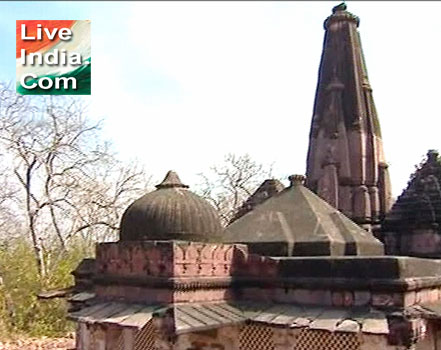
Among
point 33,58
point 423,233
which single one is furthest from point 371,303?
point 33,58

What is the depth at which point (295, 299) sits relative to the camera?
8.54 meters

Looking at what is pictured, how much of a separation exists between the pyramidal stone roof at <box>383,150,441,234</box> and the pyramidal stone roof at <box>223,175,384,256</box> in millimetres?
5954

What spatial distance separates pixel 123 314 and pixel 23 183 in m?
14.6

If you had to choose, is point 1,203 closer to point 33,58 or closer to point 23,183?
point 23,183

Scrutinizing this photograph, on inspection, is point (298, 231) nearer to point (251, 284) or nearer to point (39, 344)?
point (251, 284)

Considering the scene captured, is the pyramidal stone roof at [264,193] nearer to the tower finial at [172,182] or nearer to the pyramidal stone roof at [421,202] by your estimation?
the pyramidal stone roof at [421,202]

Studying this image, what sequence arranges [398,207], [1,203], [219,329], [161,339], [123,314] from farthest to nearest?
[1,203] → [398,207] → [219,329] → [123,314] → [161,339]

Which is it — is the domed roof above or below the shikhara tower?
below

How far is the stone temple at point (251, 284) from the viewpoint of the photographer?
7.74m

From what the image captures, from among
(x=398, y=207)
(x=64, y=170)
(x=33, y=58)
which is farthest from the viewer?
(x=64, y=170)

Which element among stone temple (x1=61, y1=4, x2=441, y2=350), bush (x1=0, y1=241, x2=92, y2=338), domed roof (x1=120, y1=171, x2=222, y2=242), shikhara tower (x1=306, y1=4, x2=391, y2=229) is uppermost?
shikhara tower (x1=306, y1=4, x2=391, y2=229)

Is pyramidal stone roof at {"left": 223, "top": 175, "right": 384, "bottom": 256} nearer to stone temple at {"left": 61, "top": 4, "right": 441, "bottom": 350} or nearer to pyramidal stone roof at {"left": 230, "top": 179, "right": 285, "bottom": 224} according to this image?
stone temple at {"left": 61, "top": 4, "right": 441, "bottom": 350}

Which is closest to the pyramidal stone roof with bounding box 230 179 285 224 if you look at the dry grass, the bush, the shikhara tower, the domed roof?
the shikhara tower

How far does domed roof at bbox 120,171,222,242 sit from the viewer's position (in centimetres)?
886
